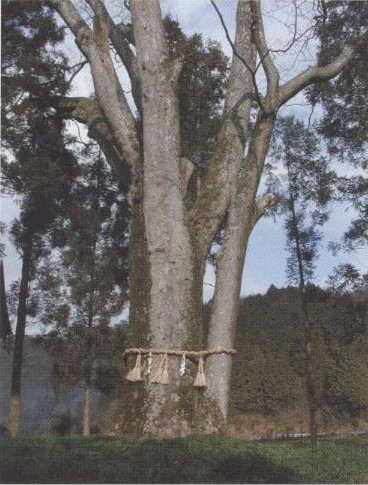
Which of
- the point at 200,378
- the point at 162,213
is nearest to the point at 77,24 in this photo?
the point at 162,213

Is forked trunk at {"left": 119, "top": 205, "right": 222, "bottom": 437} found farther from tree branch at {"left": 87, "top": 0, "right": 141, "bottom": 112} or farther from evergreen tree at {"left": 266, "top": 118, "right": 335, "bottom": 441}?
evergreen tree at {"left": 266, "top": 118, "right": 335, "bottom": 441}

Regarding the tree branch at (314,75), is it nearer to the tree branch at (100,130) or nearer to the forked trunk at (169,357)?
the tree branch at (100,130)

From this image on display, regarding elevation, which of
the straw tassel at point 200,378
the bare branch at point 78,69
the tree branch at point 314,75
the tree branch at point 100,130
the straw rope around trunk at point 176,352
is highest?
the bare branch at point 78,69

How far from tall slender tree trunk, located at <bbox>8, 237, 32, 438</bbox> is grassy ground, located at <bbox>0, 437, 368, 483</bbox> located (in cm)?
656

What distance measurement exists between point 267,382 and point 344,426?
5.76 ft

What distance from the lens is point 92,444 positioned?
530cm

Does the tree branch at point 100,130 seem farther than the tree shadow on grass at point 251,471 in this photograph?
Yes

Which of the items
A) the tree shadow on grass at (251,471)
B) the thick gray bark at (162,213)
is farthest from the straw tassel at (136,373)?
the tree shadow on grass at (251,471)

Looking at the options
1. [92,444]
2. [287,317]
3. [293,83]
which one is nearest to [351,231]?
[287,317]

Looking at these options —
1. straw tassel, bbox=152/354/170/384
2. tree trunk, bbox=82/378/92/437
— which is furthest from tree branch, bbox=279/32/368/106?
tree trunk, bbox=82/378/92/437

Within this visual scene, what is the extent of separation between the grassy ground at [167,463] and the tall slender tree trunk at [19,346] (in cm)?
656

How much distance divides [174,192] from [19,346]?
6.04 metres

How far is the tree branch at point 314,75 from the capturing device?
26.1 ft

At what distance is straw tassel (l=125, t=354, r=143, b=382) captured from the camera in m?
6.48
